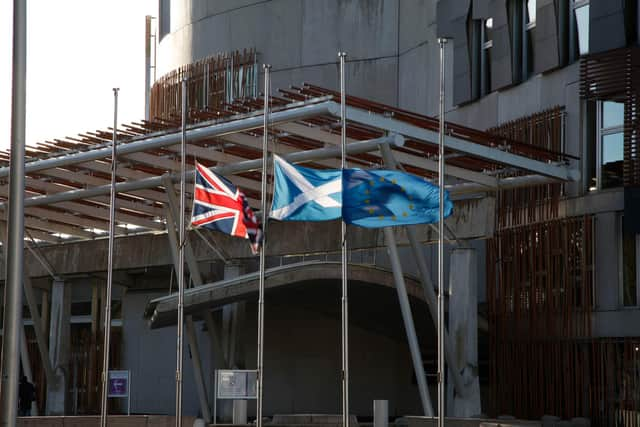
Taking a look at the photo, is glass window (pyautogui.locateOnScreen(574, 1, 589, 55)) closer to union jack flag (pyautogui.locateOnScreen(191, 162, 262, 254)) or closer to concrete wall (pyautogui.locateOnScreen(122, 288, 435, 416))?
union jack flag (pyautogui.locateOnScreen(191, 162, 262, 254))

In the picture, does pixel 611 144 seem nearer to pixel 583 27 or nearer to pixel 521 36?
pixel 583 27

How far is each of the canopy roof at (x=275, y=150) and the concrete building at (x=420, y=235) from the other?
10 cm

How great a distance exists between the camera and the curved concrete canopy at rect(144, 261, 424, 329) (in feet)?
116

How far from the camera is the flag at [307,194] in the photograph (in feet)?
79.8

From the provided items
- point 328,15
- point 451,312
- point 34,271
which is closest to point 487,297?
point 451,312

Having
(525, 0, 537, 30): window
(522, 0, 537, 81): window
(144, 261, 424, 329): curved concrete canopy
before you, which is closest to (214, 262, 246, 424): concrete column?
(144, 261, 424, 329): curved concrete canopy

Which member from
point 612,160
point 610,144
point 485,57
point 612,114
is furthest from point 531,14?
point 612,160

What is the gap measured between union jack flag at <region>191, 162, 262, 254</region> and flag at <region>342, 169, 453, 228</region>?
2.27 metres

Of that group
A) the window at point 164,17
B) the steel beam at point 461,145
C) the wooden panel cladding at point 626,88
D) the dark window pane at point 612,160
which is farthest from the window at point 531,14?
the window at point 164,17

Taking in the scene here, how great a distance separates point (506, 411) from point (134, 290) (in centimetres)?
1752

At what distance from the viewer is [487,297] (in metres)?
36.4

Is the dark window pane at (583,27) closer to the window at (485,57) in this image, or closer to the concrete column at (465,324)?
the window at (485,57)

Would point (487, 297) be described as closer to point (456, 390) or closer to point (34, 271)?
point (456, 390)

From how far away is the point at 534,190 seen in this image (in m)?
34.9
